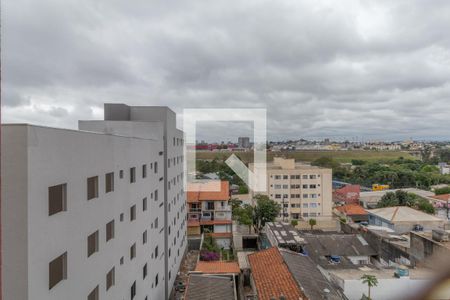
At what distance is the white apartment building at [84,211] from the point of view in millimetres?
3145

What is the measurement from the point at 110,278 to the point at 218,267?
5.56m

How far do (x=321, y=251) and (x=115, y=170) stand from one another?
9.22 meters

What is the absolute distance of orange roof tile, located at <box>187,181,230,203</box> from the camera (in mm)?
16500

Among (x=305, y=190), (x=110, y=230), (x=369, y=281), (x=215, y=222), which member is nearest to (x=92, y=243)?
(x=110, y=230)

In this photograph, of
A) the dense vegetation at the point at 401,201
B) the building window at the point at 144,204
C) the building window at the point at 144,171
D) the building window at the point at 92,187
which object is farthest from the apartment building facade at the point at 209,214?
the dense vegetation at the point at 401,201

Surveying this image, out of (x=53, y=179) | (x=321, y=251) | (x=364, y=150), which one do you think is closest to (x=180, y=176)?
(x=321, y=251)

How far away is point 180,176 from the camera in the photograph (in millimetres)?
13195

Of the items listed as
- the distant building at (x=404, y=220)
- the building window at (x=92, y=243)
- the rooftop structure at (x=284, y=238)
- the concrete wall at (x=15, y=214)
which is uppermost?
the concrete wall at (x=15, y=214)

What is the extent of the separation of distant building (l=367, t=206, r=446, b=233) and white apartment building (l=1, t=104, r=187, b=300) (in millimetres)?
12769

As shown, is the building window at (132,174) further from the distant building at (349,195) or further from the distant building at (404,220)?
the distant building at (349,195)

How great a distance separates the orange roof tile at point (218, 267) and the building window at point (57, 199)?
7173mm

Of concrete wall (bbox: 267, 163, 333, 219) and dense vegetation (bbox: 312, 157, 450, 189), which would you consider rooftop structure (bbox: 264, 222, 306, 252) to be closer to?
concrete wall (bbox: 267, 163, 333, 219)

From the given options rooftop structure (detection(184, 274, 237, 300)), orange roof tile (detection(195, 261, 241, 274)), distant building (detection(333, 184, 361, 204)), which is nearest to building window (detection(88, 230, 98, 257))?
rooftop structure (detection(184, 274, 237, 300))

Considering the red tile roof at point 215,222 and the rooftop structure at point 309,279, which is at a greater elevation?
the rooftop structure at point 309,279
